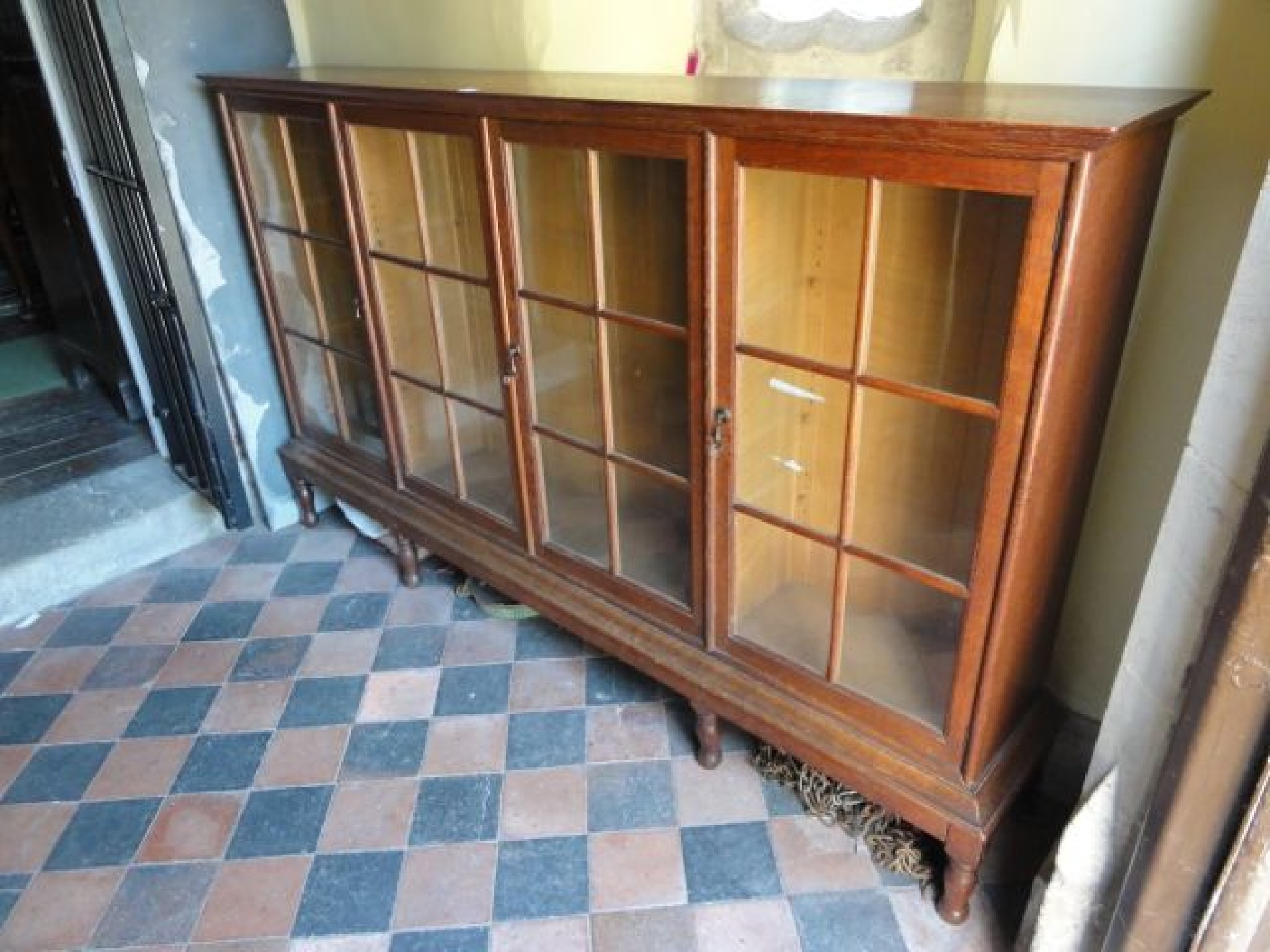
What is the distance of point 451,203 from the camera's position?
181 cm

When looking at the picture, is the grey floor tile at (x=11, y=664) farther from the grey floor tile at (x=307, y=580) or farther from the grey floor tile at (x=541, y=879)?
the grey floor tile at (x=541, y=879)

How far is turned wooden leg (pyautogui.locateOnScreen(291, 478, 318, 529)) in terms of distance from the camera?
2.64 metres

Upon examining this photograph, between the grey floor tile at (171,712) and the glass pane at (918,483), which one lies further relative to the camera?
the grey floor tile at (171,712)

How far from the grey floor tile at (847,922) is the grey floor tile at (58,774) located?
1.47 m

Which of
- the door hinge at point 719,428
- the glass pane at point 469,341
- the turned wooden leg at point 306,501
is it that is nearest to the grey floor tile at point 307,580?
the turned wooden leg at point 306,501

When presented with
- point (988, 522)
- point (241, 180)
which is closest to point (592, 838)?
point (988, 522)

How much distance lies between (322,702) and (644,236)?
51.0 inches

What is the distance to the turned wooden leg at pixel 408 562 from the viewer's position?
93.4 inches

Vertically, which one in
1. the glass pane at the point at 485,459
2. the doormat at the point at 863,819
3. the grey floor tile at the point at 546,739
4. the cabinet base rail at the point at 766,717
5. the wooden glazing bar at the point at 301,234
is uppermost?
the wooden glazing bar at the point at 301,234

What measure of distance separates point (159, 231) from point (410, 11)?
856 millimetres

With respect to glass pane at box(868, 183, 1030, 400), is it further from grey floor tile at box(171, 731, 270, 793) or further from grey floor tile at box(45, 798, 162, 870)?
grey floor tile at box(45, 798, 162, 870)

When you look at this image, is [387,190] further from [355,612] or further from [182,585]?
[182,585]

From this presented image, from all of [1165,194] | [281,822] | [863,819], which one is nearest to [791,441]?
[1165,194]

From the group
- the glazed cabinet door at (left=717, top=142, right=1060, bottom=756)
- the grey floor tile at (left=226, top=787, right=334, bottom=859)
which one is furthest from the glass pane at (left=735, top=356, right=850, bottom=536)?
the grey floor tile at (left=226, top=787, right=334, bottom=859)
